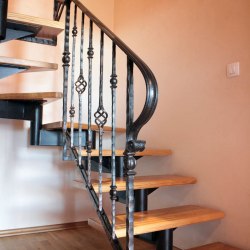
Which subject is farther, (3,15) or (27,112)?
(27,112)

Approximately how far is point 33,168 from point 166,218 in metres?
1.65

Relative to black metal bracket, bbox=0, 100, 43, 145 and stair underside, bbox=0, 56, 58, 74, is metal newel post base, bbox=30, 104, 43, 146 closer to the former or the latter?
black metal bracket, bbox=0, 100, 43, 145

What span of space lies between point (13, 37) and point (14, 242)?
1.76 m

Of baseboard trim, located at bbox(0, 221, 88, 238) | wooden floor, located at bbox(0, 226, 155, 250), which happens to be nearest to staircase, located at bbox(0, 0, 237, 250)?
wooden floor, located at bbox(0, 226, 155, 250)

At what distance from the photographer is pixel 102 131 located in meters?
1.54

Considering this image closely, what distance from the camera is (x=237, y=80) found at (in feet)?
6.55

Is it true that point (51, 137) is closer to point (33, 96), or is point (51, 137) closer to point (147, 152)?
point (33, 96)

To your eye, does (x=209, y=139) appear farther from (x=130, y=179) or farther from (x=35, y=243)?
(x=35, y=243)

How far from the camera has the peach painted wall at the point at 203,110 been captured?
1.96 m

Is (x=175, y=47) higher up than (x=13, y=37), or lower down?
higher up

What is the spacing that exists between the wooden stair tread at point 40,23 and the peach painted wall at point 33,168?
1.13 meters

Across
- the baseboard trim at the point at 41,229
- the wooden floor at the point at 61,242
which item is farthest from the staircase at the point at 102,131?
the baseboard trim at the point at 41,229

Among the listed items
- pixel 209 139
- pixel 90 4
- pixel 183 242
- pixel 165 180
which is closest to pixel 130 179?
pixel 165 180

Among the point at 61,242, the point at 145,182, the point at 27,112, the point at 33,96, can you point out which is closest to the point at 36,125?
the point at 27,112
